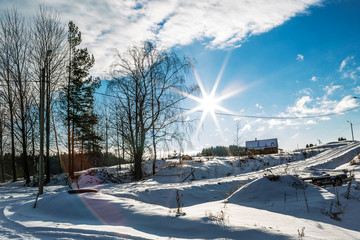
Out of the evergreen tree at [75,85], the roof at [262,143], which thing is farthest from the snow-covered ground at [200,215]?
the roof at [262,143]

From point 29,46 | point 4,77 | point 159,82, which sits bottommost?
point 159,82

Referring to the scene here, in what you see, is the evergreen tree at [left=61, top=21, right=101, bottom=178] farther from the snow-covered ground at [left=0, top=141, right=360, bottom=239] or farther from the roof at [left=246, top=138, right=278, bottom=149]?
the roof at [left=246, top=138, right=278, bottom=149]

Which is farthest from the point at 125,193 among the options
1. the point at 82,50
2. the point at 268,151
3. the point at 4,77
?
the point at 268,151

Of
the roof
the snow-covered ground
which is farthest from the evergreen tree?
the roof

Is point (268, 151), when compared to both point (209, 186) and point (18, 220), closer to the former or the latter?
point (209, 186)

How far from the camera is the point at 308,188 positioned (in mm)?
7895

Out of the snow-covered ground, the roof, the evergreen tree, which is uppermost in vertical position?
the evergreen tree

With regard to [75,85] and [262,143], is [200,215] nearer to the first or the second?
[75,85]

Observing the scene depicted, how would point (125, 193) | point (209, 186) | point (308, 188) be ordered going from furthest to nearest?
point (209, 186)
point (125, 193)
point (308, 188)

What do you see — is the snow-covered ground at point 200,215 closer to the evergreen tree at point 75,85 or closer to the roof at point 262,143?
the evergreen tree at point 75,85

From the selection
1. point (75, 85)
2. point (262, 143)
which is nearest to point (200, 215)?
point (75, 85)

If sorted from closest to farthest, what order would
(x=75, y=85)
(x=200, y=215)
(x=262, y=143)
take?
(x=200, y=215)
(x=75, y=85)
(x=262, y=143)

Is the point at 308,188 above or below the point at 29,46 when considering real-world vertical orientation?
below

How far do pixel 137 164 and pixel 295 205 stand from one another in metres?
11.8
